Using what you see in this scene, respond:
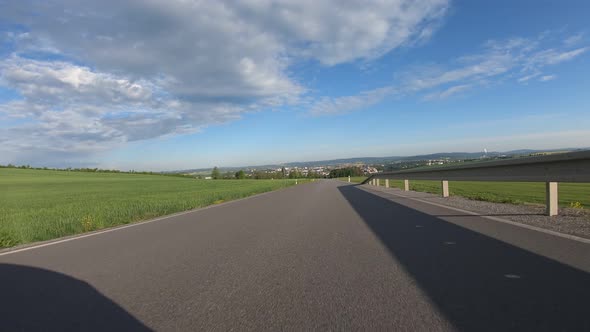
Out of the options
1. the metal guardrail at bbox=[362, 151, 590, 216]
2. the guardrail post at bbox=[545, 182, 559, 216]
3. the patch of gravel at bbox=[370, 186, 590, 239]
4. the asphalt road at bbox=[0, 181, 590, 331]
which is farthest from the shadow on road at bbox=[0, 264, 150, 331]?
the guardrail post at bbox=[545, 182, 559, 216]

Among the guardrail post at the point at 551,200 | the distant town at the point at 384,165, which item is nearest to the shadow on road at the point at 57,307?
the guardrail post at the point at 551,200

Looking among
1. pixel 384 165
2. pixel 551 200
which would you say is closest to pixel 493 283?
pixel 551 200

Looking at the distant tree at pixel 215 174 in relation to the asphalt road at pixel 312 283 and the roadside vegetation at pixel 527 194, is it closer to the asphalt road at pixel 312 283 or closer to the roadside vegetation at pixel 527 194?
the roadside vegetation at pixel 527 194

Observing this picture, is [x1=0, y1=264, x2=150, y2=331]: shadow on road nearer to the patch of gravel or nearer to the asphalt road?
the asphalt road

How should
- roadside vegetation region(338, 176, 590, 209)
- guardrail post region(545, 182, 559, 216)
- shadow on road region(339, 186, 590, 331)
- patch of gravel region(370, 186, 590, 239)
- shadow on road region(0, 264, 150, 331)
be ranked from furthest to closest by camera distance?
roadside vegetation region(338, 176, 590, 209), guardrail post region(545, 182, 559, 216), patch of gravel region(370, 186, 590, 239), shadow on road region(0, 264, 150, 331), shadow on road region(339, 186, 590, 331)

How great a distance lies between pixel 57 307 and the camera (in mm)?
3635

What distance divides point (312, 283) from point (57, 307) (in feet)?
7.96

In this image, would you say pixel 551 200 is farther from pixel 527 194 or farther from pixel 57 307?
pixel 527 194

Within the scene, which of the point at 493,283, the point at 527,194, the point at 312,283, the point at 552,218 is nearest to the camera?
the point at 493,283

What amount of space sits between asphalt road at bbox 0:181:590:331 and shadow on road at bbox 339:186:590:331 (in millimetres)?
14

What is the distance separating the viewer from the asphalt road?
306 centimetres

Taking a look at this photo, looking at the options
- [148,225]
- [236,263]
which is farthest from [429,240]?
[148,225]

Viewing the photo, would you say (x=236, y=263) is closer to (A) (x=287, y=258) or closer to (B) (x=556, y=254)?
(A) (x=287, y=258)

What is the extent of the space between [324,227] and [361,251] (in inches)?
100
